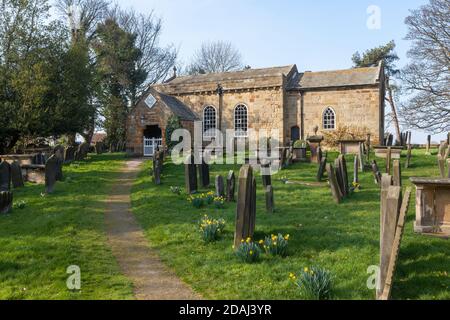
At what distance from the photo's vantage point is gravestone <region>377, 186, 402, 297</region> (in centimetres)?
532

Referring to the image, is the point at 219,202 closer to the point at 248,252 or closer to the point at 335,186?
the point at 335,186

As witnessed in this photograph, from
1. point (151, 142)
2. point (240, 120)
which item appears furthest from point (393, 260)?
point (240, 120)

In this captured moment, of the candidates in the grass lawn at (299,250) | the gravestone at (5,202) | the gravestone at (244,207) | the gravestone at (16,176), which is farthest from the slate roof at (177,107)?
the gravestone at (244,207)

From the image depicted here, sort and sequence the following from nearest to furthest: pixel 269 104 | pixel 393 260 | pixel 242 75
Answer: pixel 393 260, pixel 269 104, pixel 242 75

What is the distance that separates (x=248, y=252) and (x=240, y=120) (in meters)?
25.7

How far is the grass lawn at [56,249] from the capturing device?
593 cm

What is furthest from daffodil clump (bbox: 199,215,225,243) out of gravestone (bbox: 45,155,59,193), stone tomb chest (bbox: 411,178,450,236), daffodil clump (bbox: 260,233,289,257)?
gravestone (bbox: 45,155,59,193)

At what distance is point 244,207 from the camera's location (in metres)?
7.54

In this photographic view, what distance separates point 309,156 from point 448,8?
707 inches

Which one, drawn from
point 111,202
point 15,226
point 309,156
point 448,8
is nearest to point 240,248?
point 15,226

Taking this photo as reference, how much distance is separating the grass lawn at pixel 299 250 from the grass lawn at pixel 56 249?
112cm

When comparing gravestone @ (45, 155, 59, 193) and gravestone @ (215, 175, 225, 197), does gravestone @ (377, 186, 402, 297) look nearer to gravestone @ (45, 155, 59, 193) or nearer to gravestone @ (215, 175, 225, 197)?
gravestone @ (215, 175, 225, 197)

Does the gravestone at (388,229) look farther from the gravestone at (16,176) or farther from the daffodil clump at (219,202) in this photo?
the gravestone at (16,176)

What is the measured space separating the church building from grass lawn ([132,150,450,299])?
17538 mm
